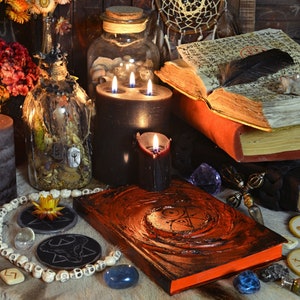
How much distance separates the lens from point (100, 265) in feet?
2.87

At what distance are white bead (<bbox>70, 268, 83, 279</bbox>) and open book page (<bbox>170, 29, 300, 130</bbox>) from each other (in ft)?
1.11

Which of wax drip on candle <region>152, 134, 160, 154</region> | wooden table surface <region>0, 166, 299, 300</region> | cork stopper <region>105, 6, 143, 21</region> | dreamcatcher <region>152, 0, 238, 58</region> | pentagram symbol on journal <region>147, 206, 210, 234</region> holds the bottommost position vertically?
wooden table surface <region>0, 166, 299, 300</region>

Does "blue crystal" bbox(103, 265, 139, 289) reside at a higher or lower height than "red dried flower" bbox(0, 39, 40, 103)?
lower

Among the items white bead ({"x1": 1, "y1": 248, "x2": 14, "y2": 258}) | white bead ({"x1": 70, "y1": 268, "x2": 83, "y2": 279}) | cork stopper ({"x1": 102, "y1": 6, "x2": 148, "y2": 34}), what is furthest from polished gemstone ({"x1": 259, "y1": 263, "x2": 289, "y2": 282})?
cork stopper ({"x1": 102, "y1": 6, "x2": 148, "y2": 34})

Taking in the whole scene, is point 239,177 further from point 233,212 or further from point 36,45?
point 36,45

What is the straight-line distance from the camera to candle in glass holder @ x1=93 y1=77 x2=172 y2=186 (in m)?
1.07

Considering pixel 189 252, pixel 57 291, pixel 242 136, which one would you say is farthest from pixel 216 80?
pixel 57 291

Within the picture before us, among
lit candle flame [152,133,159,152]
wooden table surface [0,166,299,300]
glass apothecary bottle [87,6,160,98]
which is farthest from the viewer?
glass apothecary bottle [87,6,160,98]

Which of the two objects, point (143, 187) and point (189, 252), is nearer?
point (189, 252)

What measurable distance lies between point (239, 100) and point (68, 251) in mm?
342

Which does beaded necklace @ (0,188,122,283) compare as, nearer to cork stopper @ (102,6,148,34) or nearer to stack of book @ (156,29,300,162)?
stack of book @ (156,29,300,162)

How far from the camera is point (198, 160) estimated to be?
1.17 metres

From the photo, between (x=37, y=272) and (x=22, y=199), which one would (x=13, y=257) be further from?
(x=22, y=199)

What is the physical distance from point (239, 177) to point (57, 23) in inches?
16.6
